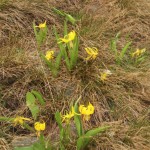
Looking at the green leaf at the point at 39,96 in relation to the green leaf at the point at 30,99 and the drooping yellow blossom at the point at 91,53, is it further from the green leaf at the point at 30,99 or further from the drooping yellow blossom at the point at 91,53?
the drooping yellow blossom at the point at 91,53

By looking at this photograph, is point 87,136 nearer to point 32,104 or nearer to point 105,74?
point 32,104

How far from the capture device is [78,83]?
2357 mm

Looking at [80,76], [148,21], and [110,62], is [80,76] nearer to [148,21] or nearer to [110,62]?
[110,62]

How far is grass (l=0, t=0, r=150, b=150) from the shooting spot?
6.89ft

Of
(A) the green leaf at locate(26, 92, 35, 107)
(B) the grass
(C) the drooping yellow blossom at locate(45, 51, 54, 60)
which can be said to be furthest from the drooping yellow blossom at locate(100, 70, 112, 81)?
(A) the green leaf at locate(26, 92, 35, 107)

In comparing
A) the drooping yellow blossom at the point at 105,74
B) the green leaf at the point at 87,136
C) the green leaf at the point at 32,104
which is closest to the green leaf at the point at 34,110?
the green leaf at the point at 32,104

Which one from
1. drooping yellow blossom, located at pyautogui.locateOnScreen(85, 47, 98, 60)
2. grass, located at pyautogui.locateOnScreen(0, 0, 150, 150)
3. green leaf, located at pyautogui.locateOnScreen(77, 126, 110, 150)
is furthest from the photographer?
drooping yellow blossom, located at pyautogui.locateOnScreen(85, 47, 98, 60)

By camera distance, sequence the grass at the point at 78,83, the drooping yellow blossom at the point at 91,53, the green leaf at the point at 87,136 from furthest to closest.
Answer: the drooping yellow blossom at the point at 91,53 < the grass at the point at 78,83 < the green leaf at the point at 87,136

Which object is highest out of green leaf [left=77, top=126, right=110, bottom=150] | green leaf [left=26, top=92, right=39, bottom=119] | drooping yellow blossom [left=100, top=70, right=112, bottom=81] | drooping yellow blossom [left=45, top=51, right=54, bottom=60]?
drooping yellow blossom [left=45, top=51, right=54, bottom=60]

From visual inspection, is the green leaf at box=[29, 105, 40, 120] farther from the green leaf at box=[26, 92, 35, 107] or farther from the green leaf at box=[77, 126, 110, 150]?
the green leaf at box=[77, 126, 110, 150]

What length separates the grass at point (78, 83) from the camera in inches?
82.7

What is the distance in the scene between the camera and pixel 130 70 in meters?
2.64

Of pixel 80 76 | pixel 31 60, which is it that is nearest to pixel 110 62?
pixel 80 76

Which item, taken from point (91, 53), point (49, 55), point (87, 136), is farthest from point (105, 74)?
point (87, 136)
